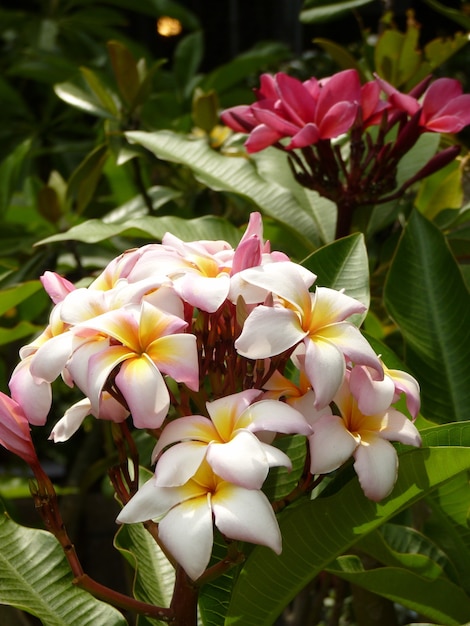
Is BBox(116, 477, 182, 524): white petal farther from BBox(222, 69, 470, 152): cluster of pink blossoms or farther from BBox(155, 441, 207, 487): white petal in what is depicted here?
BBox(222, 69, 470, 152): cluster of pink blossoms

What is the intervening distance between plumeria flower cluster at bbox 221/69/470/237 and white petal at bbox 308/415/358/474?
Result: 456 mm

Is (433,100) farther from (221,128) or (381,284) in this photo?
(221,128)

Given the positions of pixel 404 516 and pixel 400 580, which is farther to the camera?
pixel 404 516

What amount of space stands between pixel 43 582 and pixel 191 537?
10.0 inches

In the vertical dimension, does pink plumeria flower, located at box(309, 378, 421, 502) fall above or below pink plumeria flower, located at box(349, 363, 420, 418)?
below

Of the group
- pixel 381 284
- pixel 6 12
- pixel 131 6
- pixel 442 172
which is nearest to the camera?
pixel 381 284

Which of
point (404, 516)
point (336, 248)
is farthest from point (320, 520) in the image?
point (404, 516)

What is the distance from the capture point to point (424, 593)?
76 centimetres

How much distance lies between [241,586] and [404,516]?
449 millimetres

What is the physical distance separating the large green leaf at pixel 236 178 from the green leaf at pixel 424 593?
19.0 inches

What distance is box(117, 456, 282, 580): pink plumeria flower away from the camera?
0.48 m

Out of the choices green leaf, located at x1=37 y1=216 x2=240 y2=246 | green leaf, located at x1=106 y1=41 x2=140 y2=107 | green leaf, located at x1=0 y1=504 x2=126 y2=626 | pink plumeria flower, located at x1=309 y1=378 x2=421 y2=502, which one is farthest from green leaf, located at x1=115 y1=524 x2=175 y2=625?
green leaf, located at x1=106 y1=41 x2=140 y2=107

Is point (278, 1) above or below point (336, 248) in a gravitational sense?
below

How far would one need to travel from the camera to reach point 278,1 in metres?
3.88
